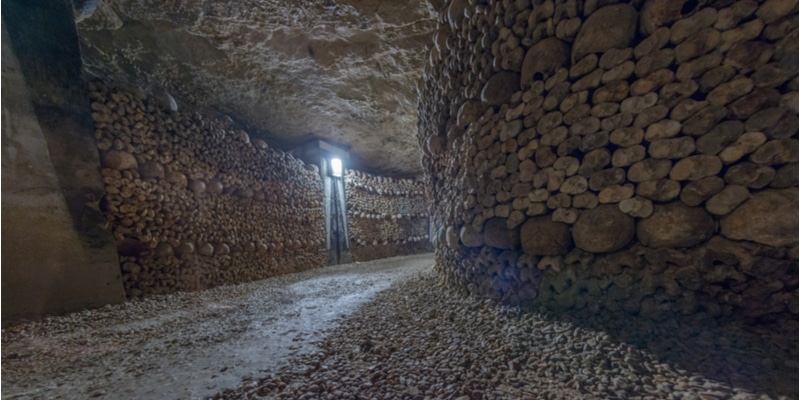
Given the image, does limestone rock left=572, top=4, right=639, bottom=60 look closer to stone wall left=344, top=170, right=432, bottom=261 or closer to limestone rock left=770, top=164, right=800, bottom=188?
limestone rock left=770, top=164, right=800, bottom=188

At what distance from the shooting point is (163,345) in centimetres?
195

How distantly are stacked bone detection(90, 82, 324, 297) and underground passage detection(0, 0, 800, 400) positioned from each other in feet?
0.12

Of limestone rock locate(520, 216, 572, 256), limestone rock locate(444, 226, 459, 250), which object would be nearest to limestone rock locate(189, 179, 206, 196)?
limestone rock locate(444, 226, 459, 250)

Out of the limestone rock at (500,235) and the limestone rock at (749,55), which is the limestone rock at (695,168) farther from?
the limestone rock at (500,235)

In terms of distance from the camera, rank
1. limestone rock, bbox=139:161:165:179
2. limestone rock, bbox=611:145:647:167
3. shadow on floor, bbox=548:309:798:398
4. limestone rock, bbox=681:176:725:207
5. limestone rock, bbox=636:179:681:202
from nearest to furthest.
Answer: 1. shadow on floor, bbox=548:309:798:398
2. limestone rock, bbox=681:176:725:207
3. limestone rock, bbox=636:179:681:202
4. limestone rock, bbox=611:145:647:167
5. limestone rock, bbox=139:161:165:179

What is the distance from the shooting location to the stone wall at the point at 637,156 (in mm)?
1274

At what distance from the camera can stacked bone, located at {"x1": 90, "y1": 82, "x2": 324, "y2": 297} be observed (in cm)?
329

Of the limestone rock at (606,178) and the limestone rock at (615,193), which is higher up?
the limestone rock at (606,178)

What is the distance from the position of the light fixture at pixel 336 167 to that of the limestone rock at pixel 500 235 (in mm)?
5976

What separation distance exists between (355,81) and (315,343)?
14.9 feet

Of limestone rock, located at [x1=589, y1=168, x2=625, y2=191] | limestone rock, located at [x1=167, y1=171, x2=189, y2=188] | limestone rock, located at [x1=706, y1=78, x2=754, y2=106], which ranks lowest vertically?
limestone rock, located at [x1=589, y1=168, x2=625, y2=191]

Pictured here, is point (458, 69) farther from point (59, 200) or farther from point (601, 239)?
point (59, 200)

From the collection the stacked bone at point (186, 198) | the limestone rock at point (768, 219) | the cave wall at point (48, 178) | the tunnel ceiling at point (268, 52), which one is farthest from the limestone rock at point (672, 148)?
the stacked bone at point (186, 198)

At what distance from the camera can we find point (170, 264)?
3.69m
